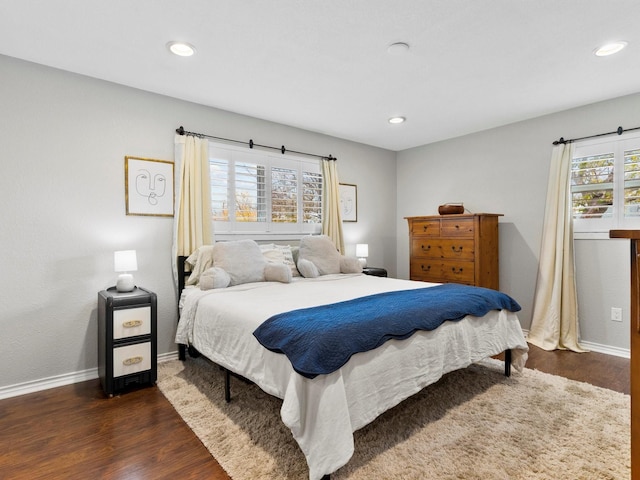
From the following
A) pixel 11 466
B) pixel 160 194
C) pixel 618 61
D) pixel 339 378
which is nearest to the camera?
pixel 339 378

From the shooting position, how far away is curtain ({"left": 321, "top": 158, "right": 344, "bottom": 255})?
15.0 feet

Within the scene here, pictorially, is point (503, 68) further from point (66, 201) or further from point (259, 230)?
point (66, 201)

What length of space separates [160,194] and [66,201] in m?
0.73

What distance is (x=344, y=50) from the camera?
8.33 feet

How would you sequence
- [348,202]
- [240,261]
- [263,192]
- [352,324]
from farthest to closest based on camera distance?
1. [348,202]
2. [263,192]
3. [240,261]
4. [352,324]

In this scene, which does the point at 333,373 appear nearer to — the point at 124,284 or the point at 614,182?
the point at 124,284

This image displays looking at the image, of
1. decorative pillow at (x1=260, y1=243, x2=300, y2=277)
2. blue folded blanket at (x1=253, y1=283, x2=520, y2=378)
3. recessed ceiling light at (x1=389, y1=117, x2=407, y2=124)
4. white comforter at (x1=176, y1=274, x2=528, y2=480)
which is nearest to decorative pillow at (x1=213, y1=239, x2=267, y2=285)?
white comforter at (x1=176, y1=274, x2=528, y2=480)

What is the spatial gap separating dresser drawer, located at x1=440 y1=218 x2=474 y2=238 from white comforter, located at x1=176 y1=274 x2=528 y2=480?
137cm

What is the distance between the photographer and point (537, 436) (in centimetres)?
201

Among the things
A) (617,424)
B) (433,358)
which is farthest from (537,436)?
(433,358)

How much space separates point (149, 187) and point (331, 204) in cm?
218

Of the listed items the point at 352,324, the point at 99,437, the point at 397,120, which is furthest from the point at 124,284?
the point at 397,120

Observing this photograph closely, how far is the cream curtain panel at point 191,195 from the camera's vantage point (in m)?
3.37

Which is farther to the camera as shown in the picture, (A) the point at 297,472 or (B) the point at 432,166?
(B) the point at 432,166
